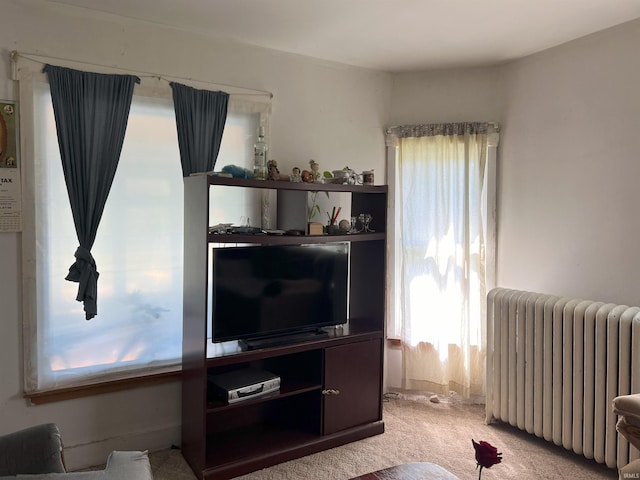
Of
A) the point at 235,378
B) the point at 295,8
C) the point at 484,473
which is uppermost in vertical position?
the point at 295,8

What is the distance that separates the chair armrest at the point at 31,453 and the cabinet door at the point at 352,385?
161 cm

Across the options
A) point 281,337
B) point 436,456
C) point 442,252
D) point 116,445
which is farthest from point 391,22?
point 116,445

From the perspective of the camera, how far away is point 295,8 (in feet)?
8.46

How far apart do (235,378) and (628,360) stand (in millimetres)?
2054

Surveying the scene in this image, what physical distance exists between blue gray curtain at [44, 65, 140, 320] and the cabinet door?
138cm

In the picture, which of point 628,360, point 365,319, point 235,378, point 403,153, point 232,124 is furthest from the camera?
point 403,153

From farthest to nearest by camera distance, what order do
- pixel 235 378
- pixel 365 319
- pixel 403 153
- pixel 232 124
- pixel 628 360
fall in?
pixel 403 153, pixel 365 319, pixel 232 124, pixel 235 378, pixel 628 360

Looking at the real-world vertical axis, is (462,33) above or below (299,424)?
above

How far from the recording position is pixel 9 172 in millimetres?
2461

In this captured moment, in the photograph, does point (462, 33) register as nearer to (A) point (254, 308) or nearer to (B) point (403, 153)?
(B) point (403, 153)

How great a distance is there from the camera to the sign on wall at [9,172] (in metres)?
2.45

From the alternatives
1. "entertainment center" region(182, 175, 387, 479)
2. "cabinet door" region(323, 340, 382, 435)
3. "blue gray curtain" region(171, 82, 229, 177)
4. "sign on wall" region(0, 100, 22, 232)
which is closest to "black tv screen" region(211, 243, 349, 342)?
"entertainment center" region(182, 175, 387, 479)

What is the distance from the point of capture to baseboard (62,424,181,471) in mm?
2674

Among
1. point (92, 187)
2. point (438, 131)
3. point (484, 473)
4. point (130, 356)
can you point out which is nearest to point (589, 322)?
point (484, 473)
